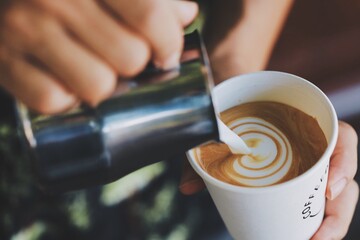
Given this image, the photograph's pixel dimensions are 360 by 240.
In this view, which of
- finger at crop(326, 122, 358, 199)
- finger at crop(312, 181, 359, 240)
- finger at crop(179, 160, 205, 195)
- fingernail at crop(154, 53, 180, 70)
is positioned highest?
fingernail at crop(154, 53, 180, 70)

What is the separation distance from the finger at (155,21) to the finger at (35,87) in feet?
0.24

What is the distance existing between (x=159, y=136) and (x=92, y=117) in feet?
0.22

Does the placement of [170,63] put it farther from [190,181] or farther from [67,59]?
[190,181]

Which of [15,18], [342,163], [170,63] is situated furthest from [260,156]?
[15,18]

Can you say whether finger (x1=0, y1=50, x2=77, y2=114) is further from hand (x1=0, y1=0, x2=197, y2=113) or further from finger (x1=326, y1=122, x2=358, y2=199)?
finger (x1=326, y1=122, x2=358, y2=199)

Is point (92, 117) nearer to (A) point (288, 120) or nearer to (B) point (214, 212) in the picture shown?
(A) point (288, 120)

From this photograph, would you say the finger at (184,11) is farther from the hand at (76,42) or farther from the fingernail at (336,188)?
the fingernail at (336,188)

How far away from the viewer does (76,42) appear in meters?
0.38

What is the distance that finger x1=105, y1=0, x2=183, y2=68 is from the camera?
379 mm

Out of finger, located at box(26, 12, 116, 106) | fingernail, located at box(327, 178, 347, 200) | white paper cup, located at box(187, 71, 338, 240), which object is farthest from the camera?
fingernail, located at box(327, 178, 347, 200)

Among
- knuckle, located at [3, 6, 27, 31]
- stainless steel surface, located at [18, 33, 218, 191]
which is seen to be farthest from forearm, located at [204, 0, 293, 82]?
knuckle, located at [3, 6, 27, 31]

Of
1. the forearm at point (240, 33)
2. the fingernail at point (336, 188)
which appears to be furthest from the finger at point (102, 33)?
the forearm at point (240, 33)

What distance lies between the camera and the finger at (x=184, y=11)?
412mm

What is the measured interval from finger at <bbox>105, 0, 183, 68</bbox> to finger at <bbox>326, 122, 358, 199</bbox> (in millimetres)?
346
